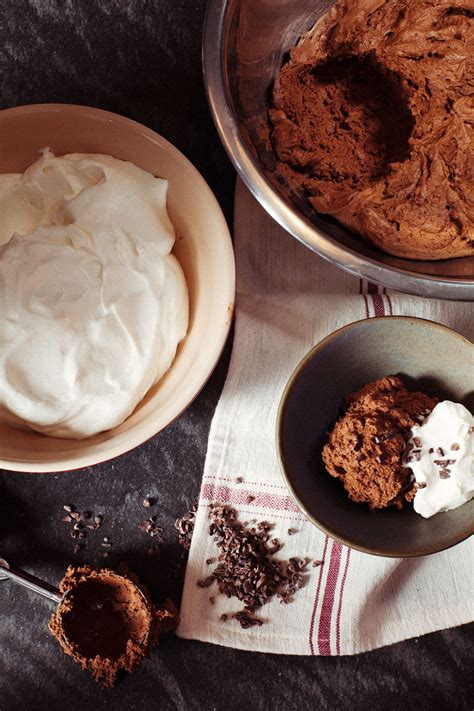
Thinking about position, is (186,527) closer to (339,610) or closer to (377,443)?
(339,610)

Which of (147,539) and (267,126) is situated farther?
(147,539)

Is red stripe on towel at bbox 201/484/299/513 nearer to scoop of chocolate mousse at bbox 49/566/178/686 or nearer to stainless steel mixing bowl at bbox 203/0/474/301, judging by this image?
scoop of chocolate mousse at bbox 49/566/178/686

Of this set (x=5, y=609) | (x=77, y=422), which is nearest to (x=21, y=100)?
(x=77, y=422)

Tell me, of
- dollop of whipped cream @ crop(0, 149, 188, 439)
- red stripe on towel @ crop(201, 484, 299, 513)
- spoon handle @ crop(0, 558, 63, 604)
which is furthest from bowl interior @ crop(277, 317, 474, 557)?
spoon handle @ crop(0, 558, 63, 604)

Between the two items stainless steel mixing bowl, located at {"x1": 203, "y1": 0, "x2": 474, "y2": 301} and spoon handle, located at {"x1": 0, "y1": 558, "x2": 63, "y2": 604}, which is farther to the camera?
spoon handle, located at {"x1": 0, "y1": 558, "x2": 63, "y2": 604}

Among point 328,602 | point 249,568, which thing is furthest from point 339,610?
point 249,568
